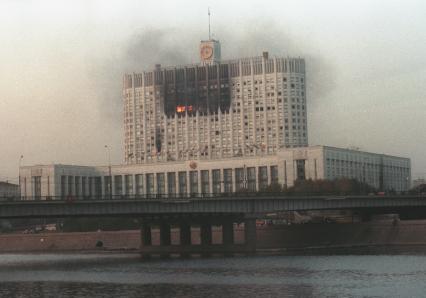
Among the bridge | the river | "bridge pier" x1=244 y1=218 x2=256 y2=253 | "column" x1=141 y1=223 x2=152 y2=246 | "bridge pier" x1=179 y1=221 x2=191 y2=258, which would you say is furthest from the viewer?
"column" x1=141 y1=223 x2=152 y2=246

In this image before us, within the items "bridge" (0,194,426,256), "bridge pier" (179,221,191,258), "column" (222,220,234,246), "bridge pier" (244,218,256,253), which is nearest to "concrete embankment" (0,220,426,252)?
"bridge" (0,194,426,256)

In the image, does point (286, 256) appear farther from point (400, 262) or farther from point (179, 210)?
point (400, 262)

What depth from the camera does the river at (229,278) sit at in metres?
86.0

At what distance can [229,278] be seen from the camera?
100625 mm

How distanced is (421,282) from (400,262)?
27806 millimetres

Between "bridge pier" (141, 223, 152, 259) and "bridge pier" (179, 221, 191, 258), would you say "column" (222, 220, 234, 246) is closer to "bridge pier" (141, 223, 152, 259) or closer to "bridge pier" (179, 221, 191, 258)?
"bridge pier" (179, 221, 191, 258)

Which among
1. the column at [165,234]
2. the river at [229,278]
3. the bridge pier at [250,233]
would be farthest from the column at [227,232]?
the river at [229,278]

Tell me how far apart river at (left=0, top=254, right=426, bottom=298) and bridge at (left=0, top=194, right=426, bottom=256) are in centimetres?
769

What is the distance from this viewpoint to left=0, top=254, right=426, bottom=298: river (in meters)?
86.0

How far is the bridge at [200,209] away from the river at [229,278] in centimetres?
769

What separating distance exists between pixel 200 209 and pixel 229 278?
43507 mm

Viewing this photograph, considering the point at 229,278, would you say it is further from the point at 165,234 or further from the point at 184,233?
the point at 165,234

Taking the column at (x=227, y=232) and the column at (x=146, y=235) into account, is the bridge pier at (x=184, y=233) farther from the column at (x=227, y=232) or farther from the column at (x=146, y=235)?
the column at (x=227, y=232)

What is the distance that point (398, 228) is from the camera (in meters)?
171
